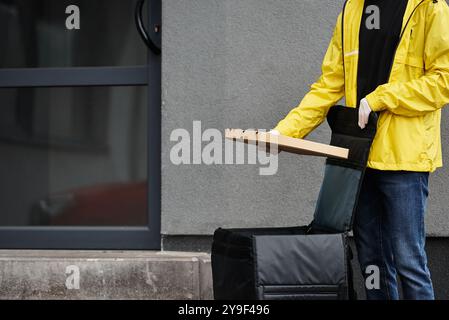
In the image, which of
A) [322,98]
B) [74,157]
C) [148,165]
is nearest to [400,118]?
[322,98]

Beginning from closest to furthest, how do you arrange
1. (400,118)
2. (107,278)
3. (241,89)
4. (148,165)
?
(400,118) < (107,278) < (241,89) < (148,165)

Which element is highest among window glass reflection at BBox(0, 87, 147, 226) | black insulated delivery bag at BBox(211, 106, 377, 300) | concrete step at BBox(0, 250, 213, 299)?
window glass reflection at BBox(0, 87, 147, 226)

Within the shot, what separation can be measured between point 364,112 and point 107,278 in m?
2.19

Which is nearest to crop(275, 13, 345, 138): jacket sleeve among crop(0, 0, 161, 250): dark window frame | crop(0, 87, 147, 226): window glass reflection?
crop(0, 0, 161, 250): dark window frame

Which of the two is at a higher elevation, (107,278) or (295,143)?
(295,143)

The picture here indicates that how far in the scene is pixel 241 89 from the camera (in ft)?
14.8

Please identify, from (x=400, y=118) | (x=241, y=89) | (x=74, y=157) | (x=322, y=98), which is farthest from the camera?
(x=74, y=157)

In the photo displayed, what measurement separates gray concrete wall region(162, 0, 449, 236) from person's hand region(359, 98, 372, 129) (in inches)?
61.8

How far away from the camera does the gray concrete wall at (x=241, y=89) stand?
4473 millimetres

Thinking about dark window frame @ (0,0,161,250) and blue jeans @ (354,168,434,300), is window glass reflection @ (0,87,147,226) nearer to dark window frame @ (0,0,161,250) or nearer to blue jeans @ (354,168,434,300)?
dark window frame @ (0,0,161,250)

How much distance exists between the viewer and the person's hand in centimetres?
285

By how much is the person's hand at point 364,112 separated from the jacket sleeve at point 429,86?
0.02 meters

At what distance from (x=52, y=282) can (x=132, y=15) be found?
6.19 ft

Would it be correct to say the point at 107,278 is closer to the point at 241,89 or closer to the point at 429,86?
the point at 241,89
